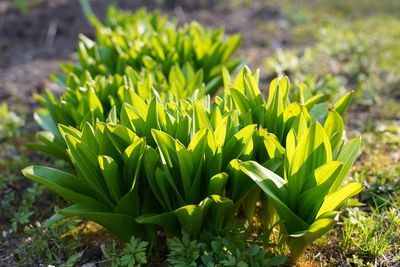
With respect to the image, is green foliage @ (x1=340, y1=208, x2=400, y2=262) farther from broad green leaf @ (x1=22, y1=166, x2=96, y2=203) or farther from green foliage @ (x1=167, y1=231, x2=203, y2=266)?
broad green leaf @ (x1=22, y1=166, x2=96, y2=203)

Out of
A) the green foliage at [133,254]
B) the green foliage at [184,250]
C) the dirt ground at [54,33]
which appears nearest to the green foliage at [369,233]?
the green foliage at [184,250]

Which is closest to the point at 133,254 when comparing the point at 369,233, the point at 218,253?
the point at 218,253

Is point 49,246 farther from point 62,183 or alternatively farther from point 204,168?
point 204,168

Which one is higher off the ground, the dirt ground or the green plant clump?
the green plant clump

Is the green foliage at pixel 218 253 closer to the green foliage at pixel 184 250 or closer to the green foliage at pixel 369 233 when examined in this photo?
the green foliage at pixel 184 250

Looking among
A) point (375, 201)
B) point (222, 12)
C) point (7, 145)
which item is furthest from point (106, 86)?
point (222, 12)

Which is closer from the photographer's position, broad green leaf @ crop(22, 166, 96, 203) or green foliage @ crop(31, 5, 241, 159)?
broad green leaf @ crop(22, 166, 96, 203)

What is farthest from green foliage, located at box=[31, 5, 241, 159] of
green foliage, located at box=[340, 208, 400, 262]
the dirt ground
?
the dirt ground

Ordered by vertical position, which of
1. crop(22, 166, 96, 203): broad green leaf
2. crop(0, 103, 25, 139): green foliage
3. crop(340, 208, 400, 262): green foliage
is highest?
crop(22, 166, 96, 203): broad green leaf

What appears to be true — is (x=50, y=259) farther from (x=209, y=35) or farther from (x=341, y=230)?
(x=209, y=35)
